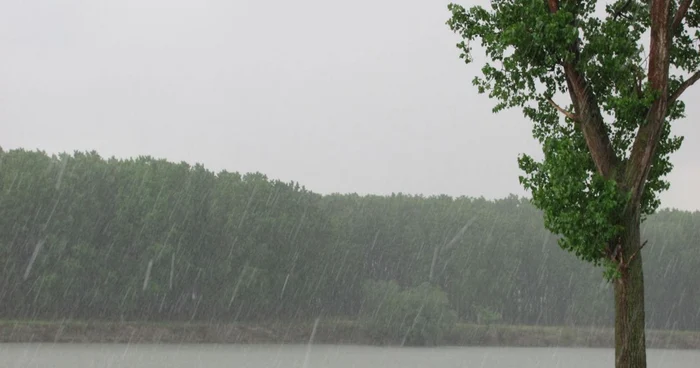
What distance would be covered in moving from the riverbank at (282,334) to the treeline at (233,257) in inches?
63.7

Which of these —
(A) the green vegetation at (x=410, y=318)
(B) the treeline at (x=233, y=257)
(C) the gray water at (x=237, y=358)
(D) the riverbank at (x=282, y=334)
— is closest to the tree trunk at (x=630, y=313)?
(C) the gray water at (x=237, y=358)

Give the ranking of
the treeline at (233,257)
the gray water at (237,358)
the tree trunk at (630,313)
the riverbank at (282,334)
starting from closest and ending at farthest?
the tree trunk at (630,313) < the gray water at (237,358) < the riverbank at (282,334) < the treeline at (233,257)

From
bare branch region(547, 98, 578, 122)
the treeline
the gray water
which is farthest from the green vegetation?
bare branch region(547, 98, 578, 122)

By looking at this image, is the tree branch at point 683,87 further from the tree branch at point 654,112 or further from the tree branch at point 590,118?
the tree branch at point 590,118

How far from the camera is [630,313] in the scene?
18.7 m

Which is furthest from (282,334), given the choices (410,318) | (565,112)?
(565,112)

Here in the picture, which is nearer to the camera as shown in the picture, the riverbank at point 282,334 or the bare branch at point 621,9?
the bare branch at point 621,9

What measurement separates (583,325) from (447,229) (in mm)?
16547

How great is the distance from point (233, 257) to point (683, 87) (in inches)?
2291

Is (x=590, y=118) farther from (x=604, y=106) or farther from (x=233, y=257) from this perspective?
(x=233, y=257)

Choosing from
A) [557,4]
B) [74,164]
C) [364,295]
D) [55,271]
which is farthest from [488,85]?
[364,295]

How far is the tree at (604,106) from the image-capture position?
19.0 metres

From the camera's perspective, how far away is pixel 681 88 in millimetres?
19844

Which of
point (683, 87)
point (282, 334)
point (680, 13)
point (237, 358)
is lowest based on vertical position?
point (237, 358)
